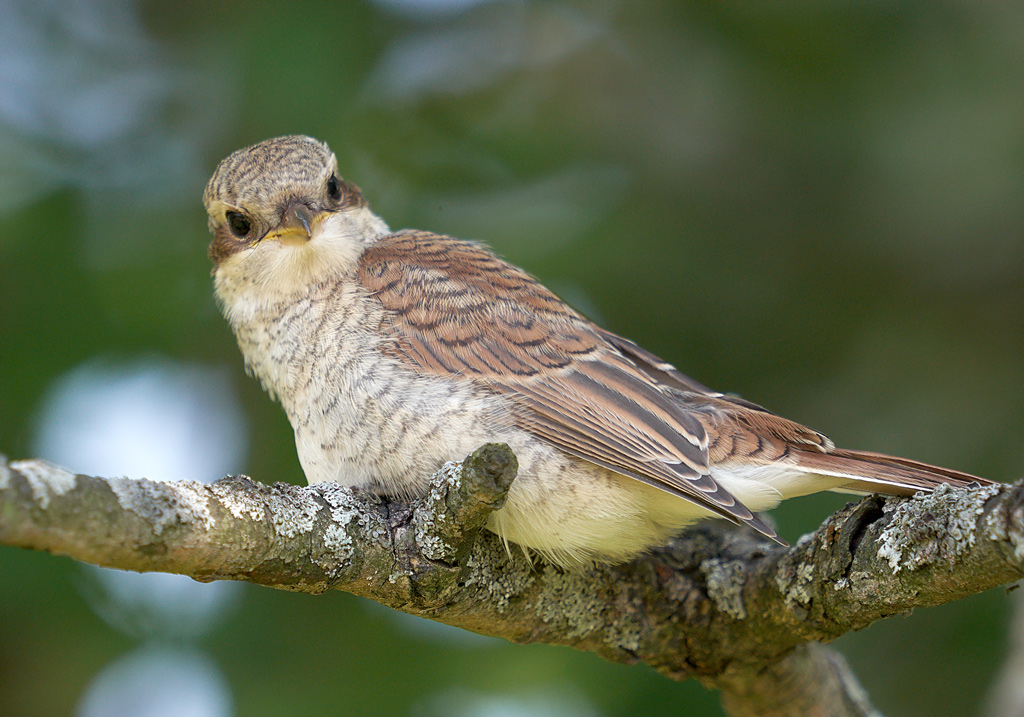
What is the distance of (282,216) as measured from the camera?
325cm

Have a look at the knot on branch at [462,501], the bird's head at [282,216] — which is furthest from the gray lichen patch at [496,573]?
the bird's head at [282,216]

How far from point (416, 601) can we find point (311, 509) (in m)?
0.44

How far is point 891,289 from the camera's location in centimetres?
453

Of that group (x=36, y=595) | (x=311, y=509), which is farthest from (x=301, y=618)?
(x=311, y=509)

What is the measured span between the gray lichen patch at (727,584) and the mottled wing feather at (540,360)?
430mm

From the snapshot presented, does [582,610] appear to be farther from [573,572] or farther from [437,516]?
[437,516]

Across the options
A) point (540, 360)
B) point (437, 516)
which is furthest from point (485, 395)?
point (437, 516)

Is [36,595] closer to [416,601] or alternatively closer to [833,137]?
[416,601]

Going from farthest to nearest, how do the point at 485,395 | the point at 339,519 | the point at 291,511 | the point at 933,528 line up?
the point at 485,395 < the point at 339,519 < the point at 291,511 < the point at 933,528

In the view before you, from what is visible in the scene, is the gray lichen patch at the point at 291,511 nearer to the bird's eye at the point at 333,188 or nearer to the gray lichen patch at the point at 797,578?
the gray lichen patch at the point at 797,578

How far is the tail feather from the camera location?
241cm

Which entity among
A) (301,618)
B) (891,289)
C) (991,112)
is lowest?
(301,618)

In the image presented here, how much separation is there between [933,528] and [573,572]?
126cm

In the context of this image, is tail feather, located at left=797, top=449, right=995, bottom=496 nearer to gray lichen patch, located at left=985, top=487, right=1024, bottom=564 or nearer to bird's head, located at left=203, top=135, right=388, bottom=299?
gray lichen patch, located at left=985, top=487, right=1024, bottom=564
